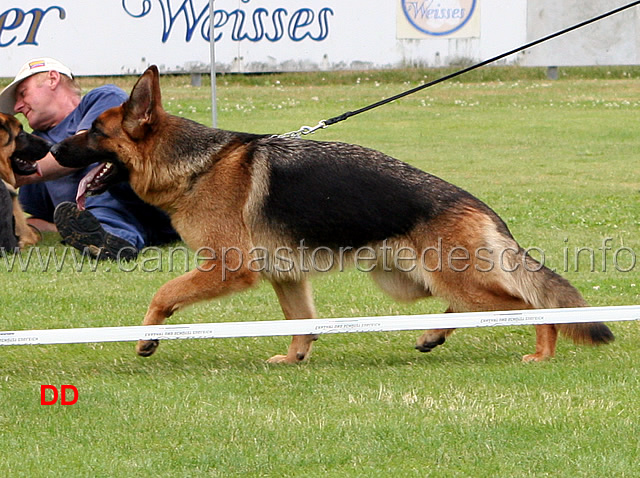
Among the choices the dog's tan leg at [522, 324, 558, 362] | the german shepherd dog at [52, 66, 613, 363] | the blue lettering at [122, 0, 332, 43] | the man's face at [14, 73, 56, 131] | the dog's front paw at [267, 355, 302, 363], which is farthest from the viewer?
the blue lettering at [122, 0, 332, 43]

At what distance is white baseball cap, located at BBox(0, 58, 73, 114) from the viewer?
23.8 ft

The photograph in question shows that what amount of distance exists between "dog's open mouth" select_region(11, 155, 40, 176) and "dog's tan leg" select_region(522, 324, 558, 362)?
4379 millimetres

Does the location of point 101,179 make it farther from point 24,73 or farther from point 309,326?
point 24,73

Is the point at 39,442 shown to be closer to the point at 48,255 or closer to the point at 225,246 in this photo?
the point at 225,246

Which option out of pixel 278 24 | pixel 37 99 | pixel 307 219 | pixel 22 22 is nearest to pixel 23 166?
pixel 37 99

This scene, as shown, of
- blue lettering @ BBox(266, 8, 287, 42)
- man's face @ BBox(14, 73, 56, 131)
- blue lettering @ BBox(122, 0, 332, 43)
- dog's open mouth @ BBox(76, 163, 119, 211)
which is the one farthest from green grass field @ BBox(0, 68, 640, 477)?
blue lettering @ BBox(266, 8, 287, 42)

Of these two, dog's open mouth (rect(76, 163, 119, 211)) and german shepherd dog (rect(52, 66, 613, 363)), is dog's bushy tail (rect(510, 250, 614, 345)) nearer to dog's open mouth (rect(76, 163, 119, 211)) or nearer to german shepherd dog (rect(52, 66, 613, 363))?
german shepherd dog (rect(52, 66, 613, 363))

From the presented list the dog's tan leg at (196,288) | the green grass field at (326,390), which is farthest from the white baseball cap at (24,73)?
the dog's tan leg at (196,288)

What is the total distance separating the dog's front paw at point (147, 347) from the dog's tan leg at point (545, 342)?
1.86 metres

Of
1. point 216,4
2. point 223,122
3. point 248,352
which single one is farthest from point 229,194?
point 216,4

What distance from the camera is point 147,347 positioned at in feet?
15.4

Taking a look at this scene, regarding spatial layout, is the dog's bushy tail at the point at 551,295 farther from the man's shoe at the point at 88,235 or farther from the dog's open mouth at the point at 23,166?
the dog's open mouth at the point at 23,166

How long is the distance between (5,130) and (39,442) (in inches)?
164

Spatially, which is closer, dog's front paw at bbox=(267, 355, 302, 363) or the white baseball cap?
dog's front paw at bbox=(267, 355, 302, 363)
